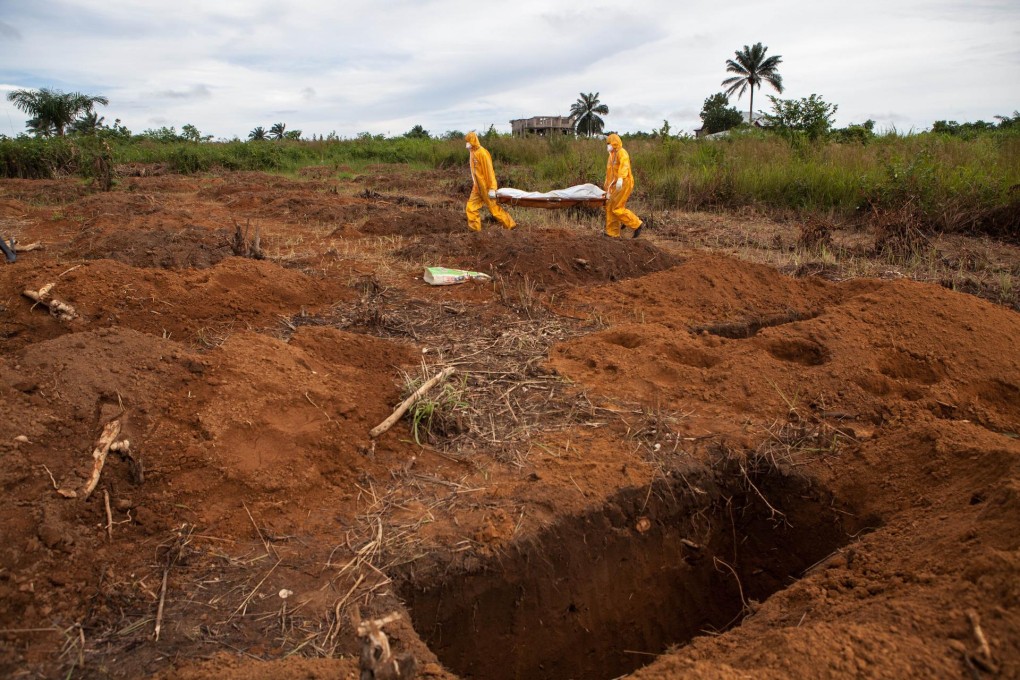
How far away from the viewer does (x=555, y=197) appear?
9.89 metres

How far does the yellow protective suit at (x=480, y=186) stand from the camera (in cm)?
918

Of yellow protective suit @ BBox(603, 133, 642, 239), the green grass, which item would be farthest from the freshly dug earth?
the green grass

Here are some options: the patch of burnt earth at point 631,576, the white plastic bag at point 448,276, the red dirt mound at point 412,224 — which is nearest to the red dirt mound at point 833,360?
the patch of burnt earth at point 631,576

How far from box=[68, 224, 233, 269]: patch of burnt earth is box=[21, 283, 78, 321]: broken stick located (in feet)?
5.28

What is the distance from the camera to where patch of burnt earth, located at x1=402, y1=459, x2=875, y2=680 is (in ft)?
9.25

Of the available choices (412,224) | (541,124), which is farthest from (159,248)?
(541,124)

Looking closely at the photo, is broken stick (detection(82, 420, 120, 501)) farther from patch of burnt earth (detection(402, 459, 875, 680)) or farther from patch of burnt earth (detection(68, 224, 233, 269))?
patch of burnt earth (detection(68, 224, 233, 269))

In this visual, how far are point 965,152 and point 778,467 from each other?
10389 mm

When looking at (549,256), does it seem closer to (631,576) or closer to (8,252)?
(631,576)

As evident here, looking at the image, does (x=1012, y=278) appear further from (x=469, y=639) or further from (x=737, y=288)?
(x=469, y=639)

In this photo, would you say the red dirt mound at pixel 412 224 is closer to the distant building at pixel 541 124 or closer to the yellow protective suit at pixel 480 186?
the yellow protective suit at pixel 480 186

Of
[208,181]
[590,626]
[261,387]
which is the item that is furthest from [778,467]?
[208,181]

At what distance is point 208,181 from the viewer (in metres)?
17.4

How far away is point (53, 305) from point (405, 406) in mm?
3233
